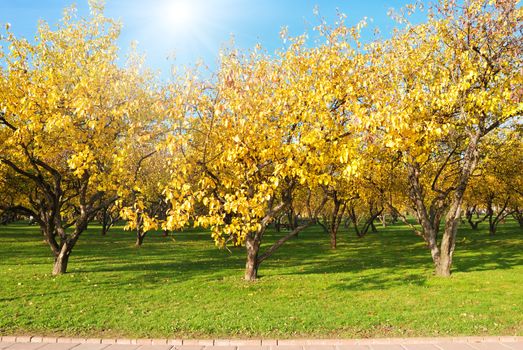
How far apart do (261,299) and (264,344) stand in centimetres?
451

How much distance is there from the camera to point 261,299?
12.4 m

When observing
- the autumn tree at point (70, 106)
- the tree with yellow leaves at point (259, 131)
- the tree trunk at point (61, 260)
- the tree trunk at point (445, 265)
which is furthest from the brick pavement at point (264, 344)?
the tree trunk at point (61, 260)

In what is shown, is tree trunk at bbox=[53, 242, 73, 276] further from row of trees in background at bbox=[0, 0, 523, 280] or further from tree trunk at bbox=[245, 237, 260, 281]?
tree trunk at bbox=[245, 237, 260, 281]

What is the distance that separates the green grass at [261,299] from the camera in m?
9.11

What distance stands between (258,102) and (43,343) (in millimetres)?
8261

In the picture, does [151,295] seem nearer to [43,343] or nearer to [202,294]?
[202,294]

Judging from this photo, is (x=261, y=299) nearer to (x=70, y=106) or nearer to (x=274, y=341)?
(x=274, y=341)

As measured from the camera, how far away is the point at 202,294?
43.4 ft

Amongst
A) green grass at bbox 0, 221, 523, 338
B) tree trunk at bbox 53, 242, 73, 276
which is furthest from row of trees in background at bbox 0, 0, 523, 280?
green grass at bbox 0, 221, 523, 338

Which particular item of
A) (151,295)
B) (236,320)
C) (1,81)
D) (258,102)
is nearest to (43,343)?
(236,320)

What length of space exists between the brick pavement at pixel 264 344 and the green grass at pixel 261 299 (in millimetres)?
601

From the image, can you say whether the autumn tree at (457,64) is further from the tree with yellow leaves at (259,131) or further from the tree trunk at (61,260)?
the tree trunk at (61,260)

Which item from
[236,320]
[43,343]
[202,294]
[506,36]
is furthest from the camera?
[506,36]

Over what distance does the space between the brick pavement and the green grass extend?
60 cm
